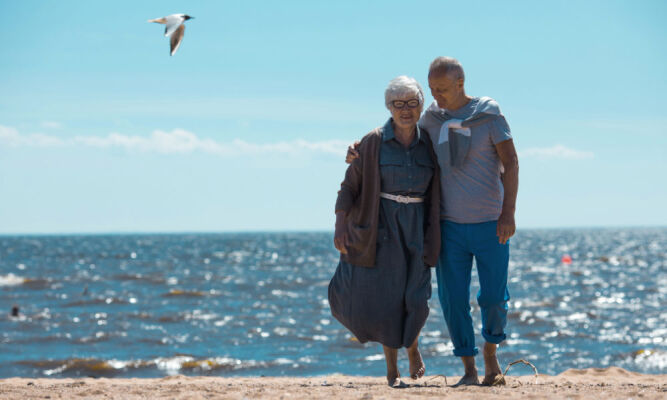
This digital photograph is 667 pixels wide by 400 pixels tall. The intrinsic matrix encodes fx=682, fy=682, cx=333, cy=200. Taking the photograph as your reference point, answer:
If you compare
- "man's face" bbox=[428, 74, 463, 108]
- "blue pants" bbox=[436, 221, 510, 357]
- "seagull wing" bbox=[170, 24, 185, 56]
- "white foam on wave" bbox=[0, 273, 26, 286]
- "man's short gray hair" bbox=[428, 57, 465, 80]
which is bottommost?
"white foam on wave" bbox=[0, 273, 26, 286]

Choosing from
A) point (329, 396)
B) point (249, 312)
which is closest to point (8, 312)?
point (249, 312)

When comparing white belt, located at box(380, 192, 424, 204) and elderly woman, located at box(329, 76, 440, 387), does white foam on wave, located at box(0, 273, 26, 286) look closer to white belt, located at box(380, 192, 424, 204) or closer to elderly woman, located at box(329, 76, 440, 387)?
elderly woman, located at box(329, 76, 440, 387)

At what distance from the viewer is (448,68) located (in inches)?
169

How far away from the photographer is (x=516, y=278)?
25328 millimetres

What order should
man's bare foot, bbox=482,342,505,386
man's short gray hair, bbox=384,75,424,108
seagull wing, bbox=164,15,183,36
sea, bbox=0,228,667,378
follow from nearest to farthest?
man's short gray hair, bbox=384,75,424,108 < man's bare foot, bbox=482,342,505,386 < seagull wing, bbox=164,15,183,36 < sea, bbox=0,228,667,378

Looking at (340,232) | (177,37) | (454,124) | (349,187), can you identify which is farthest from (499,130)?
(177,37)

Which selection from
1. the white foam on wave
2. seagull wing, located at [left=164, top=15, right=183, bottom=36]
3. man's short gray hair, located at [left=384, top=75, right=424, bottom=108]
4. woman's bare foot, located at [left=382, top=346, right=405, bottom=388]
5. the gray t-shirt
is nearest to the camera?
man's short gray hair, located at [left=384, top=75, right=424, bottom=108]

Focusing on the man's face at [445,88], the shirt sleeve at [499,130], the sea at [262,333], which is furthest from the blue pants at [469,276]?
the sea at [262,333]

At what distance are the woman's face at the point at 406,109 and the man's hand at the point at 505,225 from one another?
2.71 feet

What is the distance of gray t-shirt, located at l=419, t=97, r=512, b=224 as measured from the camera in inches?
169

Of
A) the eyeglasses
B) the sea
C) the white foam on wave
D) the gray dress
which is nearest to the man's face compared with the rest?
the eyeglasses

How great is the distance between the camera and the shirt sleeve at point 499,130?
4.26m

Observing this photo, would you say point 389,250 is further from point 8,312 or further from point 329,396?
point 8,312

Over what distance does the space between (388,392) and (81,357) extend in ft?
23.3
